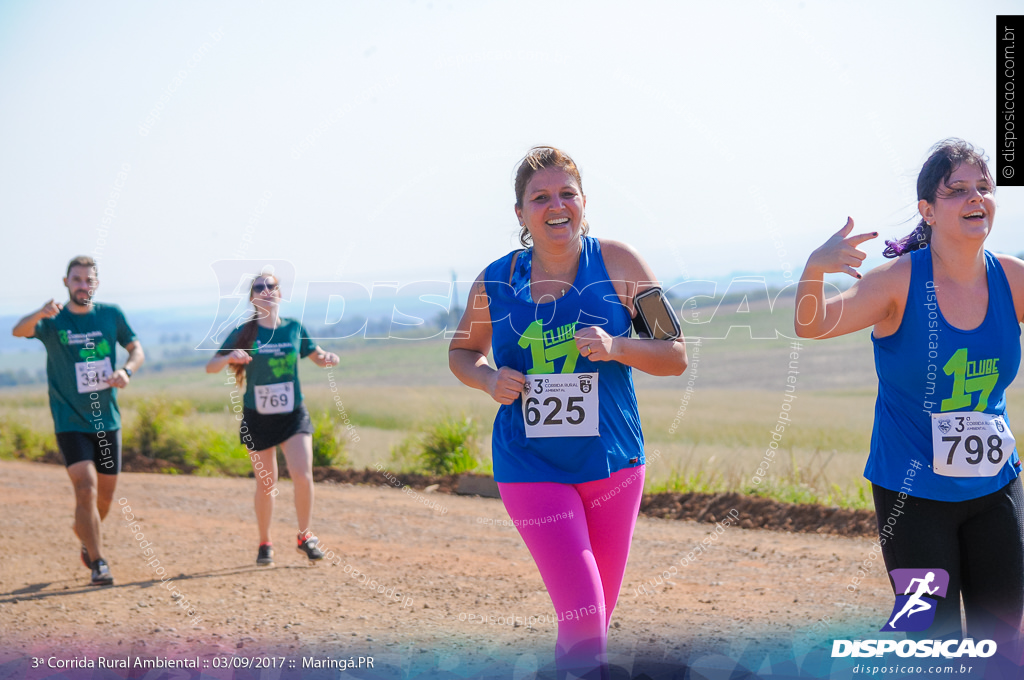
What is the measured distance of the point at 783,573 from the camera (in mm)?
5898

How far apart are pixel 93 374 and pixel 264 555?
1.81 metres

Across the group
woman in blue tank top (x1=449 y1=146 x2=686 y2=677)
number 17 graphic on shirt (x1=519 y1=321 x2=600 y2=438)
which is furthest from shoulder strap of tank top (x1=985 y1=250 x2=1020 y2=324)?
number 17 graphic on shirt (x1=519 y1=321 x2=600 y2=438)

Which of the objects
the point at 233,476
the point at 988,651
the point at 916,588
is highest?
the point at 916,588

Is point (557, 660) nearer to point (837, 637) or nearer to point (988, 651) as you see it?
point (988, 651)

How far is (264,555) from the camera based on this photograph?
21.1 ft

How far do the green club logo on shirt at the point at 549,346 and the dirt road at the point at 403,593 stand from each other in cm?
196

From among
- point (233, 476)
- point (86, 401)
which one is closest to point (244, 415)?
point (86, 401)

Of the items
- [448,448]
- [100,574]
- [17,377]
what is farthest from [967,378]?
[17,377]

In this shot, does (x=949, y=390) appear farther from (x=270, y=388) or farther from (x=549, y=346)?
(x=270, y=388)

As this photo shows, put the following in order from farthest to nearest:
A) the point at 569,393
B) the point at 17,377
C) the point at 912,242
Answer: the point at 17,377, the point at 912,242, the point at 569,393

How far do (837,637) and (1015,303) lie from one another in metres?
2.32

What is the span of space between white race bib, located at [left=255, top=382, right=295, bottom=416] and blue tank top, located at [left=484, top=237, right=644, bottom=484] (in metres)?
3.49

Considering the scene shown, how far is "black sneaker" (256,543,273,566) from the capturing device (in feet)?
21.0

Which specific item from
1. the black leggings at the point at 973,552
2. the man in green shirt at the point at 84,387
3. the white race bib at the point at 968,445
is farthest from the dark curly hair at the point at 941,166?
the man in green shirt at the point at 84,387
